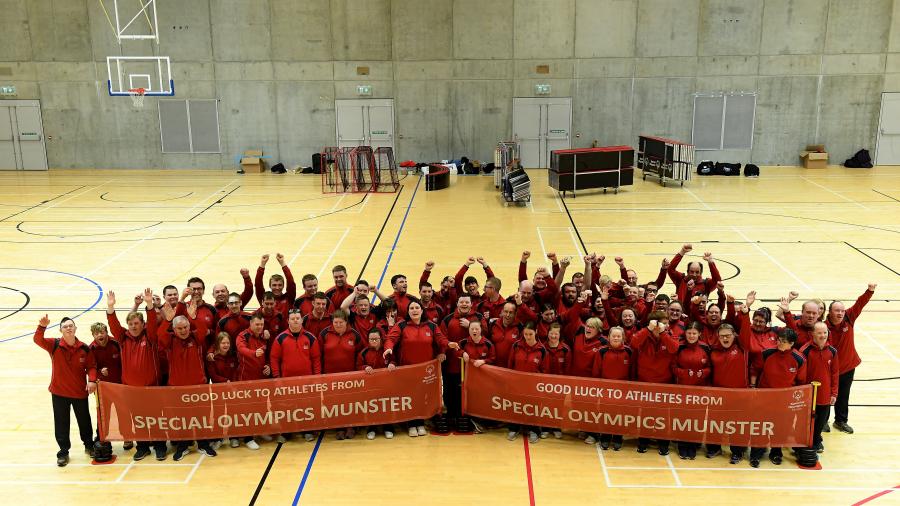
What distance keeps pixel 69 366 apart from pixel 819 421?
1003cm

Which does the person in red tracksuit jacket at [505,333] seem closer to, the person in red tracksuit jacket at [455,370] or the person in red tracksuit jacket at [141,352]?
the person in red tracksuit jacket at [455,370]

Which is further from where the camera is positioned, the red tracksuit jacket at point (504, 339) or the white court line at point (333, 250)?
the white court line at point (333, 250)

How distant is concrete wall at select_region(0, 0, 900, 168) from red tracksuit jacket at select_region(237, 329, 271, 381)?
2788 cm

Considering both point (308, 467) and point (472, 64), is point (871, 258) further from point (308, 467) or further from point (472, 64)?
point (472, 64)

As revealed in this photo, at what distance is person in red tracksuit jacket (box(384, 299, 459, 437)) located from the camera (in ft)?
37.1

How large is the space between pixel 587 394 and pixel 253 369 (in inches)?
184

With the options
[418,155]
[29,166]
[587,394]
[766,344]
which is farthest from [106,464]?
[29,166]

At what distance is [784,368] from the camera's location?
10281 mm

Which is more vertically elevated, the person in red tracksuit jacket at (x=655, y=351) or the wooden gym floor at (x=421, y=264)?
the person in red tracksuit jacket at (x=655, y=351)

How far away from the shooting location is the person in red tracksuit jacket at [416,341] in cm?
1130

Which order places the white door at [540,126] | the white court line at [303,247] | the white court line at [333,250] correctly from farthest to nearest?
the white door at [540,126], the white court line at [303,247], the white court line at [333,250]

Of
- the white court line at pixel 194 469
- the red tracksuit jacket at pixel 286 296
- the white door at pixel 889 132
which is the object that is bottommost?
the white court line at pixel 194 469

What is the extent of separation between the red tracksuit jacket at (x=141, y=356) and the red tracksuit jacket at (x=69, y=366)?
411mm

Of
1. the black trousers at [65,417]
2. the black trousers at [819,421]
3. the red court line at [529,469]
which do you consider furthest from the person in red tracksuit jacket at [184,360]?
the black trousers at [819,421]
